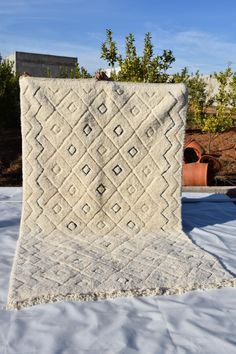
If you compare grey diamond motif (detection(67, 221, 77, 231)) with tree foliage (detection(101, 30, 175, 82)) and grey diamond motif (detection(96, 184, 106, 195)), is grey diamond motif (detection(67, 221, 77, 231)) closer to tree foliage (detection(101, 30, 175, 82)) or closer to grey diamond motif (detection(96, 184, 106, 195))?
grey diamond motif (detection(96, 184, 106, 195))

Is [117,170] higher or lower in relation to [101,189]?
higher

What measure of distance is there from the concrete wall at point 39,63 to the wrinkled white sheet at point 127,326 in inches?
518

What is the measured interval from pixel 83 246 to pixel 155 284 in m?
0.73

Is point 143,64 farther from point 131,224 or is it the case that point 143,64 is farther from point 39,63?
point 39,63

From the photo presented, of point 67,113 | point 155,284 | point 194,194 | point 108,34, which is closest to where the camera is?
point 155,284

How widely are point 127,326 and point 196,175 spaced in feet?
10.8

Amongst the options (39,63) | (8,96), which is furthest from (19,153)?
(39,63)

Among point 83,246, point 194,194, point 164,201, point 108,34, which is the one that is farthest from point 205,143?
point 83,246

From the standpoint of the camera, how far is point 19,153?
371 inches

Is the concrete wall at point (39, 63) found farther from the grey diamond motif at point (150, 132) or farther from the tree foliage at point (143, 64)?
the grey diamond motif at point (150, 132)

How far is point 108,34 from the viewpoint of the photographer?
6.73m

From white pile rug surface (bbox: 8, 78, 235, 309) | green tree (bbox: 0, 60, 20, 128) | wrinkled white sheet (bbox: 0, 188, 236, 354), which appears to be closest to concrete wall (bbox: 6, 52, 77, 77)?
green tree (bbox: 0, 60, 20, 128)

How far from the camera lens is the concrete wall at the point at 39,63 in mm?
14539

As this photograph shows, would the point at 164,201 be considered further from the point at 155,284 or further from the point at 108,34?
the point at 108,34
